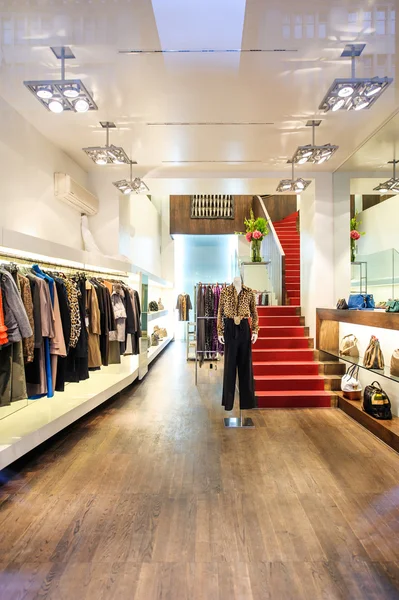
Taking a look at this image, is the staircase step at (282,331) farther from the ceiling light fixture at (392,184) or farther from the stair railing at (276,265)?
the ceiling light fixture at (392,184)

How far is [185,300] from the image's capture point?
1051 cm

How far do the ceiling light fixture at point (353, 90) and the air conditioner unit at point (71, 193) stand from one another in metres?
3.53

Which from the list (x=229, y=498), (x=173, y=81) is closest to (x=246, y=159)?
(x=173, y=81)

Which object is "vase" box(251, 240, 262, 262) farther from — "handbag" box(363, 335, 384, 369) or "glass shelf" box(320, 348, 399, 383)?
"handbag" box(363, 335, 384, 369)

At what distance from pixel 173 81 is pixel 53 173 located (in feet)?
8.08

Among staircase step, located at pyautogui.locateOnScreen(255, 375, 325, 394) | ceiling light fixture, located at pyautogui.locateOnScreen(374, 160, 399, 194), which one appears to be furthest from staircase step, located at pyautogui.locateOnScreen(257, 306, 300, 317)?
ceiling light fixture, located at pyautogui.locateOnScreen(374, 160, 399, 194)

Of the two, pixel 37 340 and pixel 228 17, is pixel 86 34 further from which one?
pixel 37 340

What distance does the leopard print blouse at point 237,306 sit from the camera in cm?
475

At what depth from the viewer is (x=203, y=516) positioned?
2703mm

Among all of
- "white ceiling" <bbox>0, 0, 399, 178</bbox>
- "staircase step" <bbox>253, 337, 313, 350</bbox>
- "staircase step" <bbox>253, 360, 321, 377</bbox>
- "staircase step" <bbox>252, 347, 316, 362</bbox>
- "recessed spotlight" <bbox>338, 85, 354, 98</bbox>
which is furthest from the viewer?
"staircase step" <bbox>253, 337, 313, 350</bbox>

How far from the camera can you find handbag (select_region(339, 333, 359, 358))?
531cm

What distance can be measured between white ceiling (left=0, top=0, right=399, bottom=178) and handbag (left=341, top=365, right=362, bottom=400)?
3.20 metres

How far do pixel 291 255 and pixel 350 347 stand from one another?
16.0ft

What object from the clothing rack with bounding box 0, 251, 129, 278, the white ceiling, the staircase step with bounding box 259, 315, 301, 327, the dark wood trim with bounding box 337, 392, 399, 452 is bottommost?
the dark wood trim with bounding box 337, 392, 399, 452
